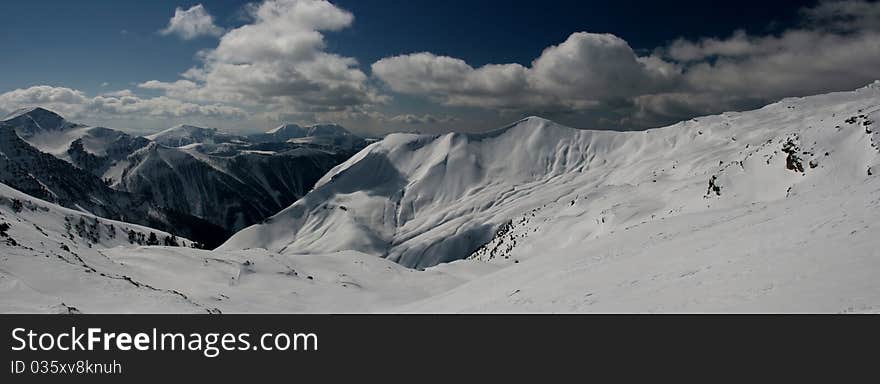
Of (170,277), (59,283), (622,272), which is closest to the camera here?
(622,272)

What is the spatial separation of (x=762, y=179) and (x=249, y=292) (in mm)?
96423

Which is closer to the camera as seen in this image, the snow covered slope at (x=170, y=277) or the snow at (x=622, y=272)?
the snow at (x=622, y=272)

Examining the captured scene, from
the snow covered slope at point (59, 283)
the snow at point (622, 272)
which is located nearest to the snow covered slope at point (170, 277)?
the snow covered slope at point (59, 283)

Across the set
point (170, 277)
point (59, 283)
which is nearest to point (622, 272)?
point (59, 283)

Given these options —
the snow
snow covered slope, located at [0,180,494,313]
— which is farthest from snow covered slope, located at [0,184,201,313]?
the snow

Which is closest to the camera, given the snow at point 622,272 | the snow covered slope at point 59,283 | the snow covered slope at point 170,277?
the snow at point 622,272

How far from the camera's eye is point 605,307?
20438 mm

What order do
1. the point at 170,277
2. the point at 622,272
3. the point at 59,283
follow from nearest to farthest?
the point at 622,272
the point at 59,283
the point at 170,277

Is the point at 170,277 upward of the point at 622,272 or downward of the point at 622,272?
upward

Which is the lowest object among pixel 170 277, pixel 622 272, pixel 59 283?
pixel 622 272

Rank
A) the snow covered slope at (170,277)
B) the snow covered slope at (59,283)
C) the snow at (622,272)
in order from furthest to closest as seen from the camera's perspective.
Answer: the snow covered slope at (170,277), the snow covered slope at (59,283), the snow at (622,272)

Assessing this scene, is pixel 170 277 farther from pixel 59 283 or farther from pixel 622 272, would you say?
pixel 622 272

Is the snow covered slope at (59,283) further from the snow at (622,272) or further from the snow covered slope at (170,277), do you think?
the snow at (622,272)
